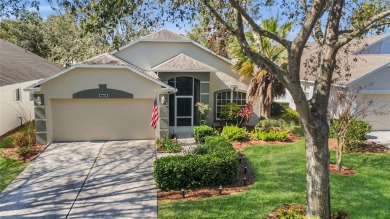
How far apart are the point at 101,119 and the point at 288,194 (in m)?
10.9

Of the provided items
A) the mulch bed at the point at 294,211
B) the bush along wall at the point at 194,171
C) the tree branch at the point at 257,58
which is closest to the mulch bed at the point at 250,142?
the bush along wall at the point at 194,171

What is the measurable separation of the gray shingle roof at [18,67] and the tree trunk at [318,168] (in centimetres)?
1525

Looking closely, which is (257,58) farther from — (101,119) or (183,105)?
(101,119)

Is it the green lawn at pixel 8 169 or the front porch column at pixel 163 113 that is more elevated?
the front porch column at pixel 163 113

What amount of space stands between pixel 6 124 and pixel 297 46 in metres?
17.1

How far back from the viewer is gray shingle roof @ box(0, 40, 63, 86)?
700 inches

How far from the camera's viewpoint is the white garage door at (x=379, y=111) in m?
18.7

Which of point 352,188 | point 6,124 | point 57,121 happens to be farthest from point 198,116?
point 6,124

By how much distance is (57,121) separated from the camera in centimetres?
1555

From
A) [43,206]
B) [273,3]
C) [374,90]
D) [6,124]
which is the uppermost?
[273,3]

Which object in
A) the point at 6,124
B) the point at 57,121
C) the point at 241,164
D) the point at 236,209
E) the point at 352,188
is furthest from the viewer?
the point at 6,124

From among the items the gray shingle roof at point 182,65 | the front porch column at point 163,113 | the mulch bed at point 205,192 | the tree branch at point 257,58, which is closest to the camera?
the tree branch at point 257,58

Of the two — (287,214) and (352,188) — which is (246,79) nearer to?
(352,188)

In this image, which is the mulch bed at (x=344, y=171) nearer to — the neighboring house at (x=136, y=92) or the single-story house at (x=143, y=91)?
the single-story house at (x=143, y=91)
